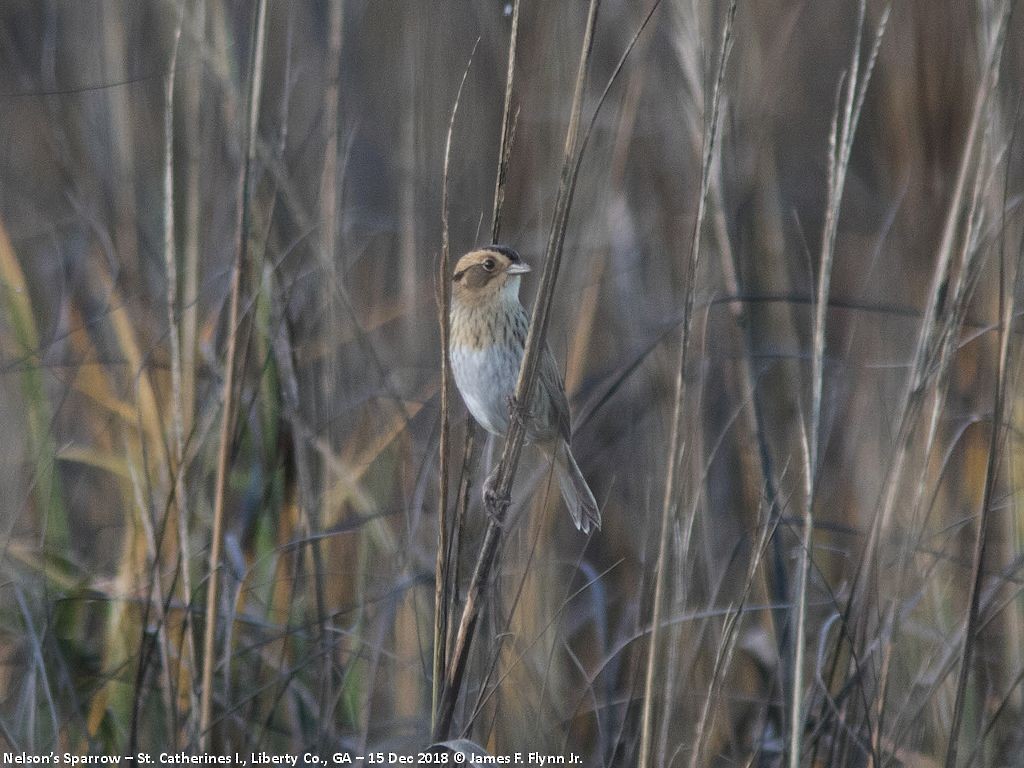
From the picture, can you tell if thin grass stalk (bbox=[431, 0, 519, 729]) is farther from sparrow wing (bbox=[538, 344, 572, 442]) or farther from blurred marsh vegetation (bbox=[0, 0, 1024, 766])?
sparrow wing (bbox=[538, 344, 572, 442])

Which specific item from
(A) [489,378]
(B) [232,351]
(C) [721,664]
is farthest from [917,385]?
(A) [489,378]

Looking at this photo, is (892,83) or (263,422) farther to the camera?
(892,83)

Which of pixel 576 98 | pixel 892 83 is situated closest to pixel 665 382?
pixel 576 98

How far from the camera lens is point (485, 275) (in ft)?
8.70

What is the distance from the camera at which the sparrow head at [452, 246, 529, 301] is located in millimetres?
2514

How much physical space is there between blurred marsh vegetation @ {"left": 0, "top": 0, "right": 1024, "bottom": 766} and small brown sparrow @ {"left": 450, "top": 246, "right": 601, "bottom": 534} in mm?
65

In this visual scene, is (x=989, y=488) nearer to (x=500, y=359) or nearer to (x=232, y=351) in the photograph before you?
(x=232, y=351)

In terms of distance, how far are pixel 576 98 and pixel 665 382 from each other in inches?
45.9

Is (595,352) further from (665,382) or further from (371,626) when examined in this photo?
(371,626)

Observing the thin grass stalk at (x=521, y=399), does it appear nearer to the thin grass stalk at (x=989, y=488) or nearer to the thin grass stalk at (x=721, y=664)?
the thin grass stalk at (x=721, y=664)

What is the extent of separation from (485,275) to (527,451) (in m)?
0.44

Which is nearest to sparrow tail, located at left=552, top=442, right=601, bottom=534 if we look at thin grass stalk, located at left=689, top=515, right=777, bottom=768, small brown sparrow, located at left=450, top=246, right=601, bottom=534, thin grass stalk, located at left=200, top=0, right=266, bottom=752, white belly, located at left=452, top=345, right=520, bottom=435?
small brown sparrow, located at left=450, top=246, right=601, bottom=534

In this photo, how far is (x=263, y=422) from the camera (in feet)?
8.04

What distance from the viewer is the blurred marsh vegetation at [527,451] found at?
175cm
